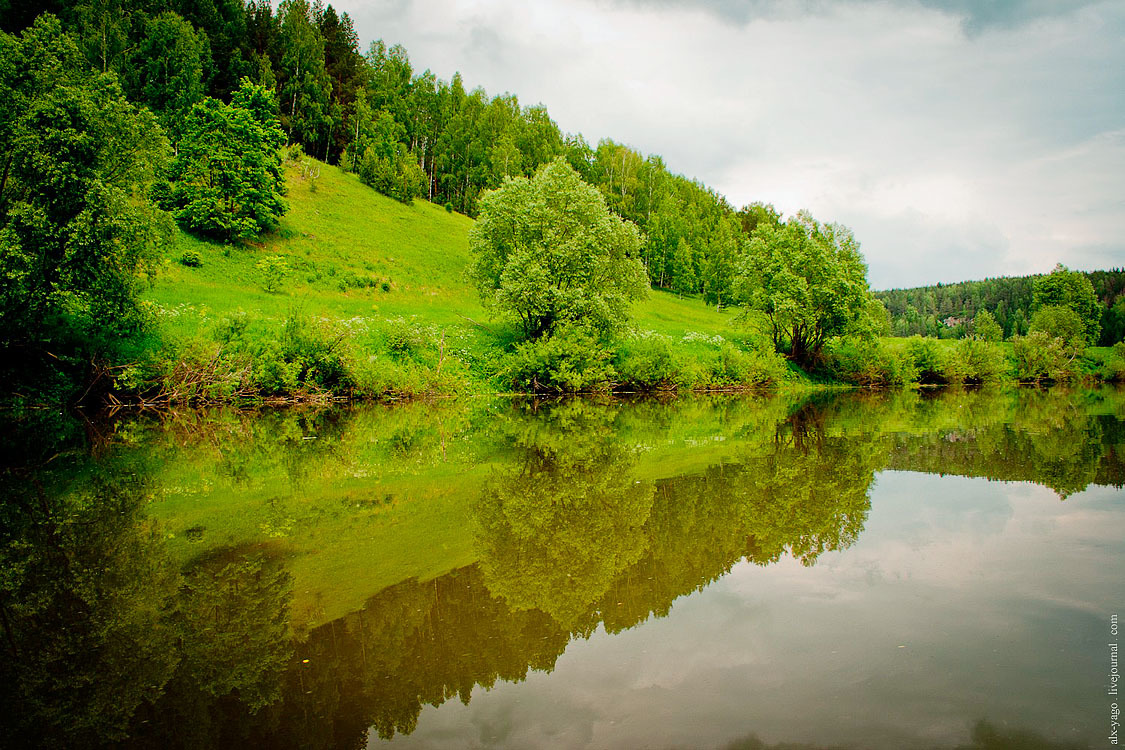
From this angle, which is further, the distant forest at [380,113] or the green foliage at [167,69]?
the distant forest at [380,113]

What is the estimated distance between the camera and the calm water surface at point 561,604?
343 cm

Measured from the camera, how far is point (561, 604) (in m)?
4.94

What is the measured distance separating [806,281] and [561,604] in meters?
37.8

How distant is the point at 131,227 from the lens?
64.2 ft

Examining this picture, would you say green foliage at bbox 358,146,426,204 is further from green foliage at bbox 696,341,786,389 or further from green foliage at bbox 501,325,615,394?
green foliage at bbox 696,341,786,389

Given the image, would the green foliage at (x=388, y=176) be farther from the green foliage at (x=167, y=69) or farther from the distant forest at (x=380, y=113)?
the green foliage at (x=167, y=69)

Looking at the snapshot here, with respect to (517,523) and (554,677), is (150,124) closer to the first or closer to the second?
(517,523)

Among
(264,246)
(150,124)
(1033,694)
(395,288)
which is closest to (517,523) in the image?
(1033,694)

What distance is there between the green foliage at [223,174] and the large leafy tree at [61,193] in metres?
19.6

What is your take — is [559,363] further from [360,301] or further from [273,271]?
[273,271]

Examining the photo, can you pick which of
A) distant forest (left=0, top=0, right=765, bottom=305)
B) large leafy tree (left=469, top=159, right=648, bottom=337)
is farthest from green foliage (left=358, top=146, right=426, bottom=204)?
large leafy tree (left=469, top=159, right=648, bottom=337)

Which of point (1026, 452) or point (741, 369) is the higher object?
point (741, 369)

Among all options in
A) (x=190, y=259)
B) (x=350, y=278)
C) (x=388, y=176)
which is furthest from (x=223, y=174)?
(x=388, y=176)

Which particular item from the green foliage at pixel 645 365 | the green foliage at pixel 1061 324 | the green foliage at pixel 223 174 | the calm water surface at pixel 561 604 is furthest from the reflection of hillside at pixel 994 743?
the green foliage at pixel 1061 324
